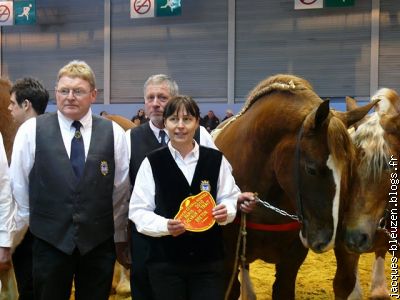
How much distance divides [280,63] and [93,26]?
24.2ft

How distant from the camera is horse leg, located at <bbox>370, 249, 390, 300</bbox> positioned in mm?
4728

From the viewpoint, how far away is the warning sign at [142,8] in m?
16.5

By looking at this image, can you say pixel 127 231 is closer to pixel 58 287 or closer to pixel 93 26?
pixel 58 287

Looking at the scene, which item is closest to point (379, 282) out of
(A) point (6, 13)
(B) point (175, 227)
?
(B) point (175, 227)

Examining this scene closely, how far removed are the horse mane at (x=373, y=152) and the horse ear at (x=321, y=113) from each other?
82cm

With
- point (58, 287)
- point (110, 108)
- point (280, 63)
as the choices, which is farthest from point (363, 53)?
point (58, 287)

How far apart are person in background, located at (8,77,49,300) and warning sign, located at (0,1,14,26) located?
50.4 feet

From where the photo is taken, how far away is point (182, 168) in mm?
2562

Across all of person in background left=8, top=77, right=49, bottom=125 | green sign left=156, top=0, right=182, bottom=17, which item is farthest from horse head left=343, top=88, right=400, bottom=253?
green sign left=156, top=0, right=182, bottom=17

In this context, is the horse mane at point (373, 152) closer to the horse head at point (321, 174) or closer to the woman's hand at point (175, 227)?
the horse head at point (321, 174)

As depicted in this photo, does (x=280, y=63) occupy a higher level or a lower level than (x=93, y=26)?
lower

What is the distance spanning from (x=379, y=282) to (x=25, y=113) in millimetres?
3659

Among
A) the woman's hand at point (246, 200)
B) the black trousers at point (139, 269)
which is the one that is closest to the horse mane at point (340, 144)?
the woman's hand at point (246, 200)

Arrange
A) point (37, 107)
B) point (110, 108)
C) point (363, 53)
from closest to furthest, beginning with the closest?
point (37, 107) < point (363, 53) < point (110, 108)
